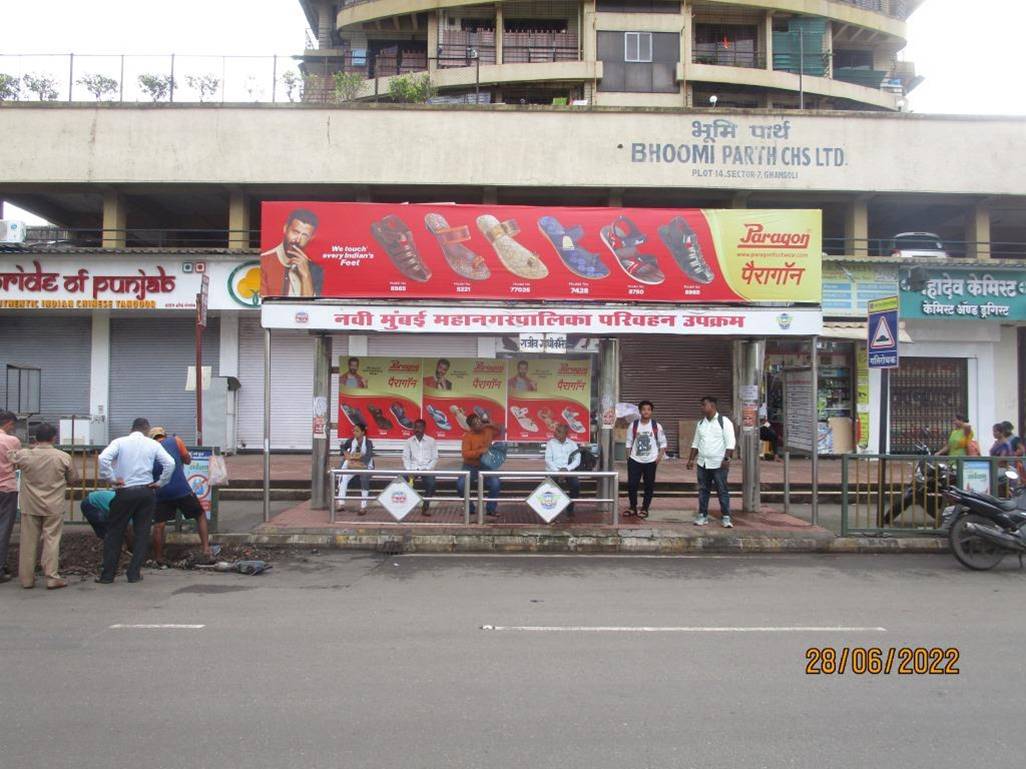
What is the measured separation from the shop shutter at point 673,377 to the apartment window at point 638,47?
12423 mm

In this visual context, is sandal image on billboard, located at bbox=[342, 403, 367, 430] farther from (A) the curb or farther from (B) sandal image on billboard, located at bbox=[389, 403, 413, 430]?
(A) the curb

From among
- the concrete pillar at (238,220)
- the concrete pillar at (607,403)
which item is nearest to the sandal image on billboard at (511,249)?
the concrete pillar at (607,403)

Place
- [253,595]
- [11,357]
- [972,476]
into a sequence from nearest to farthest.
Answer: [253,595] → [972,476] → [11,357]

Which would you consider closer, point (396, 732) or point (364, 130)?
point (396, 732)

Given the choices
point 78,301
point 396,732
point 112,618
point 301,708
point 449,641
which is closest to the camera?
point 396,732

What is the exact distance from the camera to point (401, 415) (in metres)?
11.8

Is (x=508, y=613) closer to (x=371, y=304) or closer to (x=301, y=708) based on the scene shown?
(x=301, y=708)

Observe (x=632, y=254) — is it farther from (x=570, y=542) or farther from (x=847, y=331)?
(x=847, y=331)

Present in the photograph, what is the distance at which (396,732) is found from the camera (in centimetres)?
412

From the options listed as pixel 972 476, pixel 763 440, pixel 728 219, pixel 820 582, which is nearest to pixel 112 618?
pixel 820 582

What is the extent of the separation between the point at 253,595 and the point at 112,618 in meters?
1.32

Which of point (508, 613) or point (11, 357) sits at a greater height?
point (11, 357)

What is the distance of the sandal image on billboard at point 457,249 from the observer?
10852 mm
